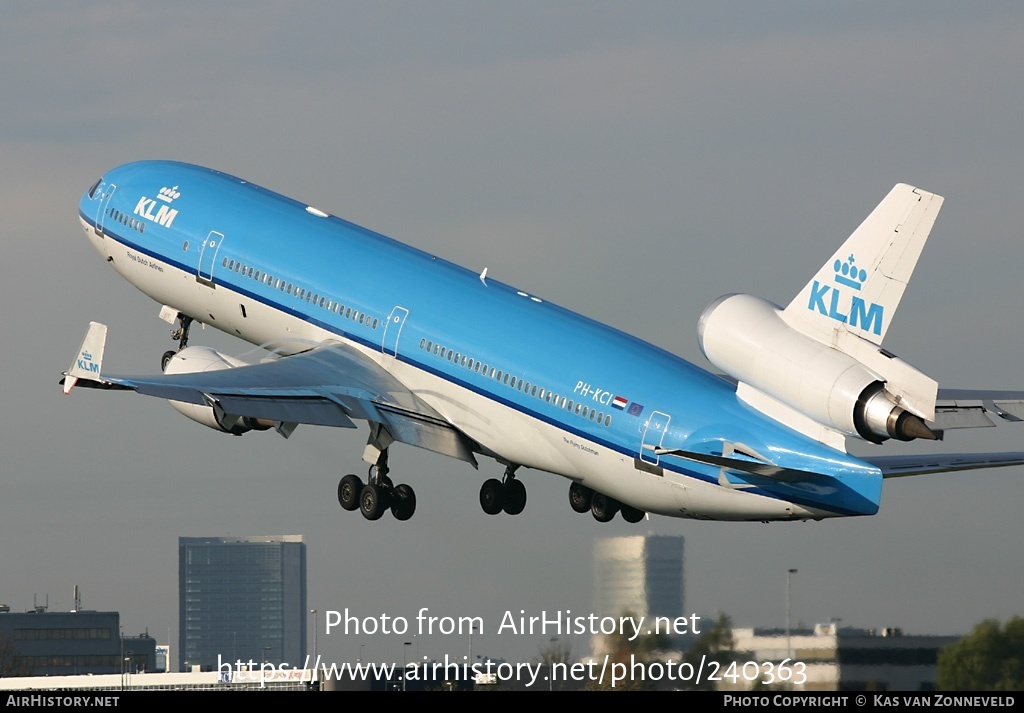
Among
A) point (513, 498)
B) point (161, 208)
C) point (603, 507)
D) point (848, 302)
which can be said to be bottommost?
point (603, 507)

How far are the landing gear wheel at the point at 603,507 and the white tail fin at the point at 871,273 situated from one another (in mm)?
11633

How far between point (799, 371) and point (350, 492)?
558 inches


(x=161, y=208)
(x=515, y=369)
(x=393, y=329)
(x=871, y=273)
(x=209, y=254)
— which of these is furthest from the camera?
(x=161, y=208)

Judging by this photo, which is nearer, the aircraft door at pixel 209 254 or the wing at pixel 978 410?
the wing at pixel 978 410

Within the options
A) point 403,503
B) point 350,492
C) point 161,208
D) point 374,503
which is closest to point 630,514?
point 403,503

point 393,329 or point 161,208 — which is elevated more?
point 161,208

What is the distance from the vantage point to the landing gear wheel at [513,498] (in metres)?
47.5

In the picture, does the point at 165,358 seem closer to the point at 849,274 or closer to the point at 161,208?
the point at 161,208

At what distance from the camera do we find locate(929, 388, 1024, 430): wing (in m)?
37.3

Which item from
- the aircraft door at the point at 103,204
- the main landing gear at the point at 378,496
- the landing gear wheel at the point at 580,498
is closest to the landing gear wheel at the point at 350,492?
the main landing gear at the point at 378,496

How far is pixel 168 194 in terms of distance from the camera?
50.8 meters

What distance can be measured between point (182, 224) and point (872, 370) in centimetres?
2128

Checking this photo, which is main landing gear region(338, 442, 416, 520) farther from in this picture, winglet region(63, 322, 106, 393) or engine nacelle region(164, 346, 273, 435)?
winglet region(63, 322, 106, 393)

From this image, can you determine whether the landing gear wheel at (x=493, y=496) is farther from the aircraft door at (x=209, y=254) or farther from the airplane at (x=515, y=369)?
the aircraft door at (x=209, y=254)
